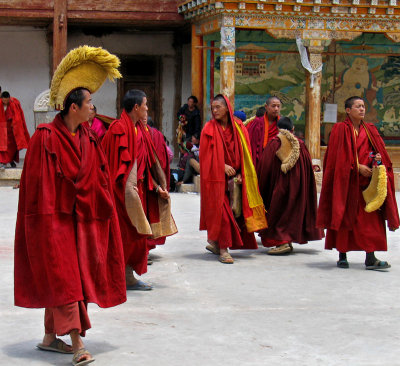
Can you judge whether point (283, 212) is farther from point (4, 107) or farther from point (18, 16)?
→ point (18, 16)

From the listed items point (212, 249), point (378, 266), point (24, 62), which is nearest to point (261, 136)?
point (212, 249)

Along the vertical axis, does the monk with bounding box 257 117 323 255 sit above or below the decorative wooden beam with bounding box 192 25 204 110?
below

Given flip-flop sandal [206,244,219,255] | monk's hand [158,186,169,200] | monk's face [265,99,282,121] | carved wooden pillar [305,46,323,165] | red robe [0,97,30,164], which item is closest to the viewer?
monk's hand [158,186,169,200]

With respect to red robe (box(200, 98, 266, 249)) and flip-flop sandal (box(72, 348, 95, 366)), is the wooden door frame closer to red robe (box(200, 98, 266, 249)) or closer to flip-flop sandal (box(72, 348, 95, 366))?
red robe (box(200, 98, 266, 249))

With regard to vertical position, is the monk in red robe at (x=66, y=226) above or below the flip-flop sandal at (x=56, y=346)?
above

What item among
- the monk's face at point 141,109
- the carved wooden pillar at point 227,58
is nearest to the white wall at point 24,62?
the carved wooden pillar at point 227,58

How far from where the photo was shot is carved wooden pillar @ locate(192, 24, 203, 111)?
1667cm

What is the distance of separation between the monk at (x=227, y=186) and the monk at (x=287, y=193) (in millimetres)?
271

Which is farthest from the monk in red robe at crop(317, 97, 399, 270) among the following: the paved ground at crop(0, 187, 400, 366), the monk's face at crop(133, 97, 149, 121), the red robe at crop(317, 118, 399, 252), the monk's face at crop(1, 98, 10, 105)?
the monk's face at crop(1, 98, 10, 105)

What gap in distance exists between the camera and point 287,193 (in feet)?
28.8

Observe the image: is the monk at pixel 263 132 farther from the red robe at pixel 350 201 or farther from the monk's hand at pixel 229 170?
the red robe at pixel 350 201

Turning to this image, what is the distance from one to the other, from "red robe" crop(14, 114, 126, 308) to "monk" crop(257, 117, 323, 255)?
391cm

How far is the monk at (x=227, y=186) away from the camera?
8.12 metres

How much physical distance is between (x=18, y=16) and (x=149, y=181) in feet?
33.5
